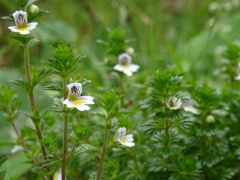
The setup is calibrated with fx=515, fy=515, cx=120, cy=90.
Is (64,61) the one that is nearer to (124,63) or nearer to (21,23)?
(21,23)

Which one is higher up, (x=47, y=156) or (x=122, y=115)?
(x=122, y=115)

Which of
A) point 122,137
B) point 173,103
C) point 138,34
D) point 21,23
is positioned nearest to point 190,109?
Answer: point 173,103

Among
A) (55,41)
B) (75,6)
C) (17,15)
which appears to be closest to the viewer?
(17,15)

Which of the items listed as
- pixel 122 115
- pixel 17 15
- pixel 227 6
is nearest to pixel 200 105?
pixel 122 115

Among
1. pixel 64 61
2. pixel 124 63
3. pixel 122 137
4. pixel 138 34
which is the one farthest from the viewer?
pixel 138 34

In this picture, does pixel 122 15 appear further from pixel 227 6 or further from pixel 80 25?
pixel 227 6
